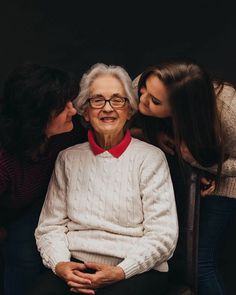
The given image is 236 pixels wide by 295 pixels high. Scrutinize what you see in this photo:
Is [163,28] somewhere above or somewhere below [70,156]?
above

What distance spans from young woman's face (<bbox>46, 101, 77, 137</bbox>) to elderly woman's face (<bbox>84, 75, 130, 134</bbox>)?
0.08m

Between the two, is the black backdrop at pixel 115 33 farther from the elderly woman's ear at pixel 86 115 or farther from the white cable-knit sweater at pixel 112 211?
the white cable-knit sweater at pixel 112 211

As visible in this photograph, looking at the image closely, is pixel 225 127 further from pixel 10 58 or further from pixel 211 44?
pixel 10 58

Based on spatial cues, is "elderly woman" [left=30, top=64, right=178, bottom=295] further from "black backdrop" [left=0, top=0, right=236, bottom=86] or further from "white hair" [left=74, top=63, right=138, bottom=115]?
"black backdrop" [left=0, top=0, right=236, bottom=86]

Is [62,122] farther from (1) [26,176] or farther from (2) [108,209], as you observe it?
(2) [108,209]

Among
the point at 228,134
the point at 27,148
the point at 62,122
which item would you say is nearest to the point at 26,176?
the point at 27,148

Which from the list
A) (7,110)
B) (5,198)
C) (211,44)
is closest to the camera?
(7,110)

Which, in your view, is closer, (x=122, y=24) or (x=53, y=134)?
(x=53, y=134)

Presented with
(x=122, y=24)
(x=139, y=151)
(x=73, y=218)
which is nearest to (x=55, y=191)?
(x=73, y=218)

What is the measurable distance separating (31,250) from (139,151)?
0.60 meters

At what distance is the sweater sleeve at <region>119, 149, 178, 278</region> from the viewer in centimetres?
223

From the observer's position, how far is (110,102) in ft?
7.62

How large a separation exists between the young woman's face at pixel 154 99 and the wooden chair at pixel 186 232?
236 millimetres

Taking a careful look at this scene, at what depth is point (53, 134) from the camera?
7.91 feet
